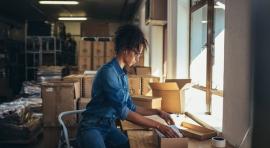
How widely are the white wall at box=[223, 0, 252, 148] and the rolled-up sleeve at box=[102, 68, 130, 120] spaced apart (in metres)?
0.67

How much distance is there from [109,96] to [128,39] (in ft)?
1.27

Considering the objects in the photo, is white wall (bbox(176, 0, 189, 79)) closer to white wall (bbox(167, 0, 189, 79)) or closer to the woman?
white wall (bbox(167, 0, 189, 79))

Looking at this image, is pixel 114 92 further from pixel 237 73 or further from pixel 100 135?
pixel 237 73

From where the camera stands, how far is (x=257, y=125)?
171 centimetres

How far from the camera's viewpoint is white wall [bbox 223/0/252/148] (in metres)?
1.90

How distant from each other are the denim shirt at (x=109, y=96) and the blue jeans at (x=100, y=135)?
4 centimetres

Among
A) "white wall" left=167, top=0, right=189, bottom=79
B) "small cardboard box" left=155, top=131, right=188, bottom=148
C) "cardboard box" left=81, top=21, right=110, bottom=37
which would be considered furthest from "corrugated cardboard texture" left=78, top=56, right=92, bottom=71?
"small cardboard box" left=155, top=131, right=188, bottom=148

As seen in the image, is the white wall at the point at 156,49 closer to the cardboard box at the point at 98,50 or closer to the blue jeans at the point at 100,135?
the cardboard box at the point at 98,50

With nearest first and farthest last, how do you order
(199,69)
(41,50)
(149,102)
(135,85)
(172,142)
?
1. (172,142)
2. (149,102)
3. (199,69)
4. (135,85)
5. (41,50)

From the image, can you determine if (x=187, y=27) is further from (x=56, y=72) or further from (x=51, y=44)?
(x=51, y=44)

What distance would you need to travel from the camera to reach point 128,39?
2.17m

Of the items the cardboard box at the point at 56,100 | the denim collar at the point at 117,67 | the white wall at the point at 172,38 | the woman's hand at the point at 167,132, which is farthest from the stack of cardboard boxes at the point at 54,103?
the woman's hand at the point at 167,132

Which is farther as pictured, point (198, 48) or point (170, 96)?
point (198, 48)

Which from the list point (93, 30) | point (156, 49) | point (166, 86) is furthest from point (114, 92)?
point (93, 30)
